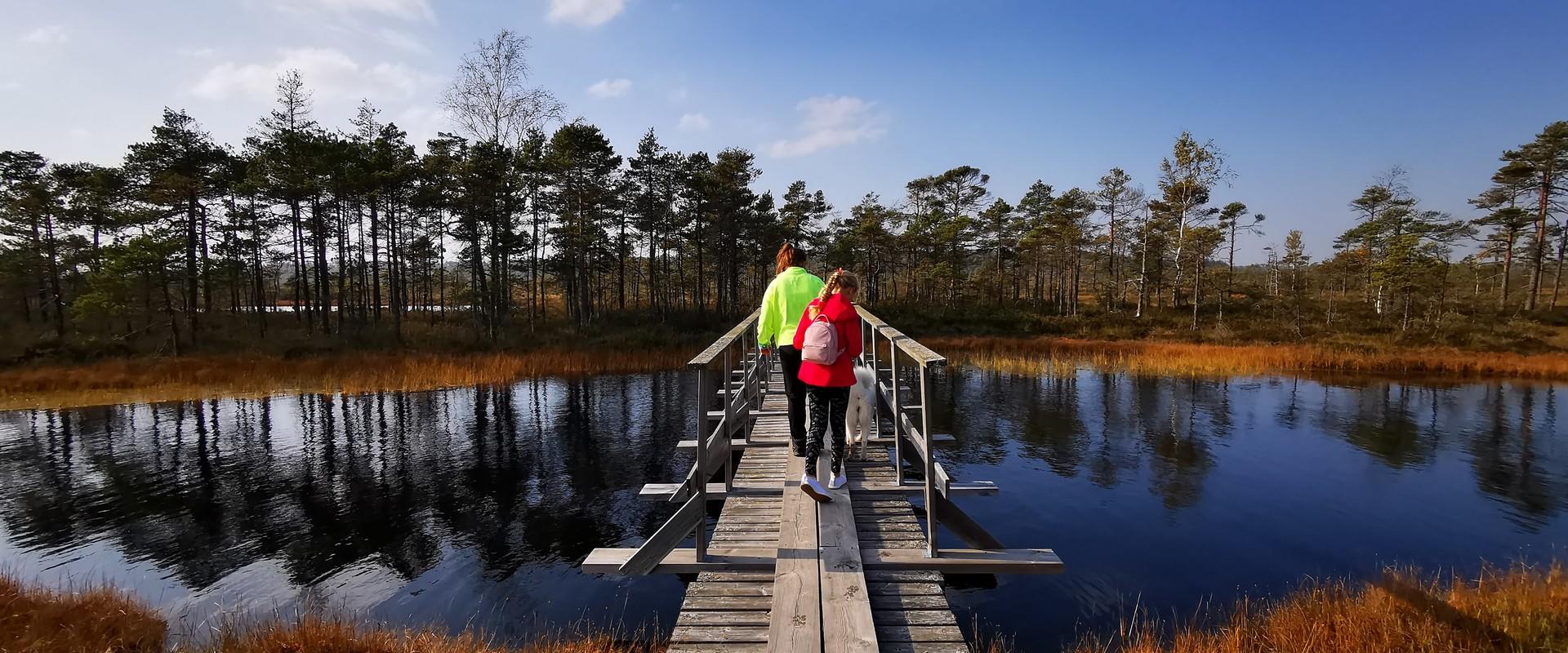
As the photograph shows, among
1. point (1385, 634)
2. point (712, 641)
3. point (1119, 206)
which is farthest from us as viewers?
point (1119, 206)

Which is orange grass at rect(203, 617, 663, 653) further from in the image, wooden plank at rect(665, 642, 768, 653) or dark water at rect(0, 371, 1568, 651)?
wooden plank at rect(665, 642, 768, 653)

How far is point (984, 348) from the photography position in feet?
93.4

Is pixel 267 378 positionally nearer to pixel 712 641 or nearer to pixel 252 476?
pixel 252 476

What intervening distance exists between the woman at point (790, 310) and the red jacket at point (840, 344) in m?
0.33

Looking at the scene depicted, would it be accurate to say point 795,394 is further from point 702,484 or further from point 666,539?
point 666,539

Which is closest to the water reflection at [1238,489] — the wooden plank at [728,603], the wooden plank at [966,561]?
the wooden plank at [966,561]

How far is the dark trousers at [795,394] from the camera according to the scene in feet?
17.7

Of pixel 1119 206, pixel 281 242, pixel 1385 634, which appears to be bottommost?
pixel 1385 634

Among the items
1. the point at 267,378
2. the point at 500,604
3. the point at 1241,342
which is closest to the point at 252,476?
the point at 500,604

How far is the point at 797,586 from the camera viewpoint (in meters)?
3.84

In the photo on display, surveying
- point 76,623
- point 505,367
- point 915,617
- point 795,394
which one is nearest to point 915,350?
point 795,394

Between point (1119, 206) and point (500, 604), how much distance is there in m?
49.7

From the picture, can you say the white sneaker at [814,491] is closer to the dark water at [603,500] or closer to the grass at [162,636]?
the grass at [162,636]

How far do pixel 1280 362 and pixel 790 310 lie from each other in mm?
24995
